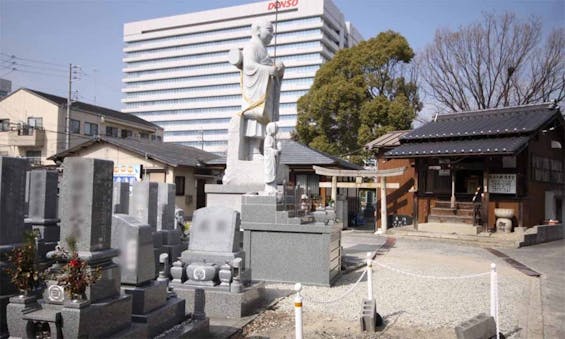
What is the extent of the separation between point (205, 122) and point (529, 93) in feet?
207

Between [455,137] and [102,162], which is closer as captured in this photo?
Result: [102,162]

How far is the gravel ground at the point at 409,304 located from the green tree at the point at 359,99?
46.7 feet

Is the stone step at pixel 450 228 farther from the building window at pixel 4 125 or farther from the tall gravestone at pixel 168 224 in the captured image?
the building window at pixel 4 125

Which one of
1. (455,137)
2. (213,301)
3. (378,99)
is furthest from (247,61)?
(378,99)

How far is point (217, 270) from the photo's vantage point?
6340 millimetres

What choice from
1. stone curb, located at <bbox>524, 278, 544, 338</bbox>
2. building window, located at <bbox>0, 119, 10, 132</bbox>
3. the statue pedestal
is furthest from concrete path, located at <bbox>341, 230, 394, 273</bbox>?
building window, located at <bbox>0, 119, 10, 132</bbox>

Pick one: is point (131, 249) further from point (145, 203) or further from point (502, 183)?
point (502, 183)

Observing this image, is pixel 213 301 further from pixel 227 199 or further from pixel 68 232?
pixel 227 199

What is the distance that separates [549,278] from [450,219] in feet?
26.8

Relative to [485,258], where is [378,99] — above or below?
above

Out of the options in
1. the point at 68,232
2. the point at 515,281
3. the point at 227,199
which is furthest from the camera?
the point at 227,199

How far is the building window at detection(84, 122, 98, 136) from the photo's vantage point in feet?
108

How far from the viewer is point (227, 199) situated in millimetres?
9898

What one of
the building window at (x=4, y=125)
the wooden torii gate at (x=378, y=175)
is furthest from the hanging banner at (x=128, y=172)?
the building window at (x=4, y=125)
